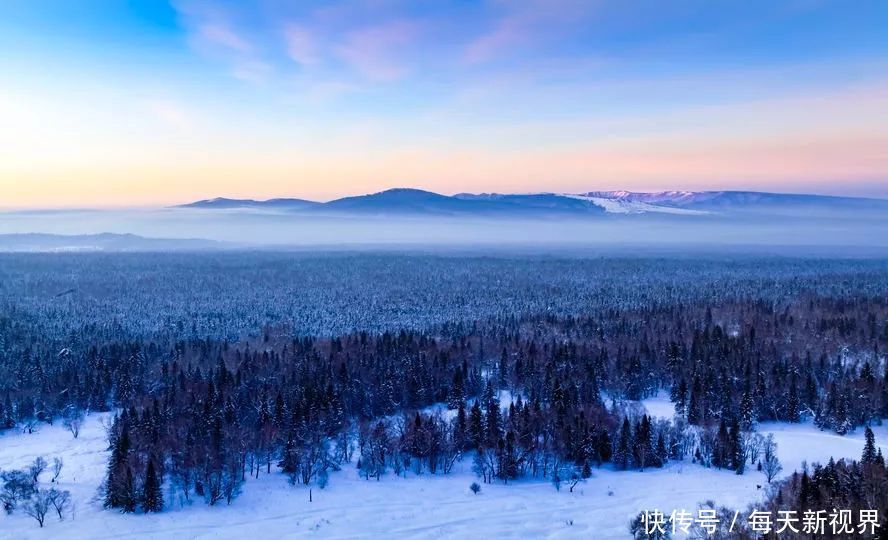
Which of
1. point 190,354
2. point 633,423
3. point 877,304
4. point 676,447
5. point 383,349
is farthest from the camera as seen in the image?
point 877,304

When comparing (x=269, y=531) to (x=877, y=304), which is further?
(x=877, y=304)

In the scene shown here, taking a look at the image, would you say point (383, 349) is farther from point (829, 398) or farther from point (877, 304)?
point (877, 304)

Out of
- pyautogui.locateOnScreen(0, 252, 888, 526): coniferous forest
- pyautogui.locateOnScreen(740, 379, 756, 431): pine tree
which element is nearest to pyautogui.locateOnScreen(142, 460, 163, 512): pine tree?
pyautogui.locateOnScreen(0, 252, 888, 526): coniferous forest

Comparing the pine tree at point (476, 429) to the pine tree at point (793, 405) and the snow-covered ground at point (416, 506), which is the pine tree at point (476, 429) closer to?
the snow-covered ground at point (416, 506)

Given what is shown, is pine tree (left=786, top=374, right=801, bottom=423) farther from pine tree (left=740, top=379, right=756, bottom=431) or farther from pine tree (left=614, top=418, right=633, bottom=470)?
pine tree (left=614, top=418, right=633, bottom=470)

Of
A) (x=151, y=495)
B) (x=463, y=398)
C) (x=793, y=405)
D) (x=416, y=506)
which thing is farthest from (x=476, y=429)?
(x=793, y=405)

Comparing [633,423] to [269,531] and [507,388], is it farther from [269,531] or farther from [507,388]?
[269,531]

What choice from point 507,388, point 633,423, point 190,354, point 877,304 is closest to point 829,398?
point 633,423

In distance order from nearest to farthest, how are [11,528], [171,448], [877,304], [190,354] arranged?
[11,528] → [171,448] → [190,354] → [877,304]
